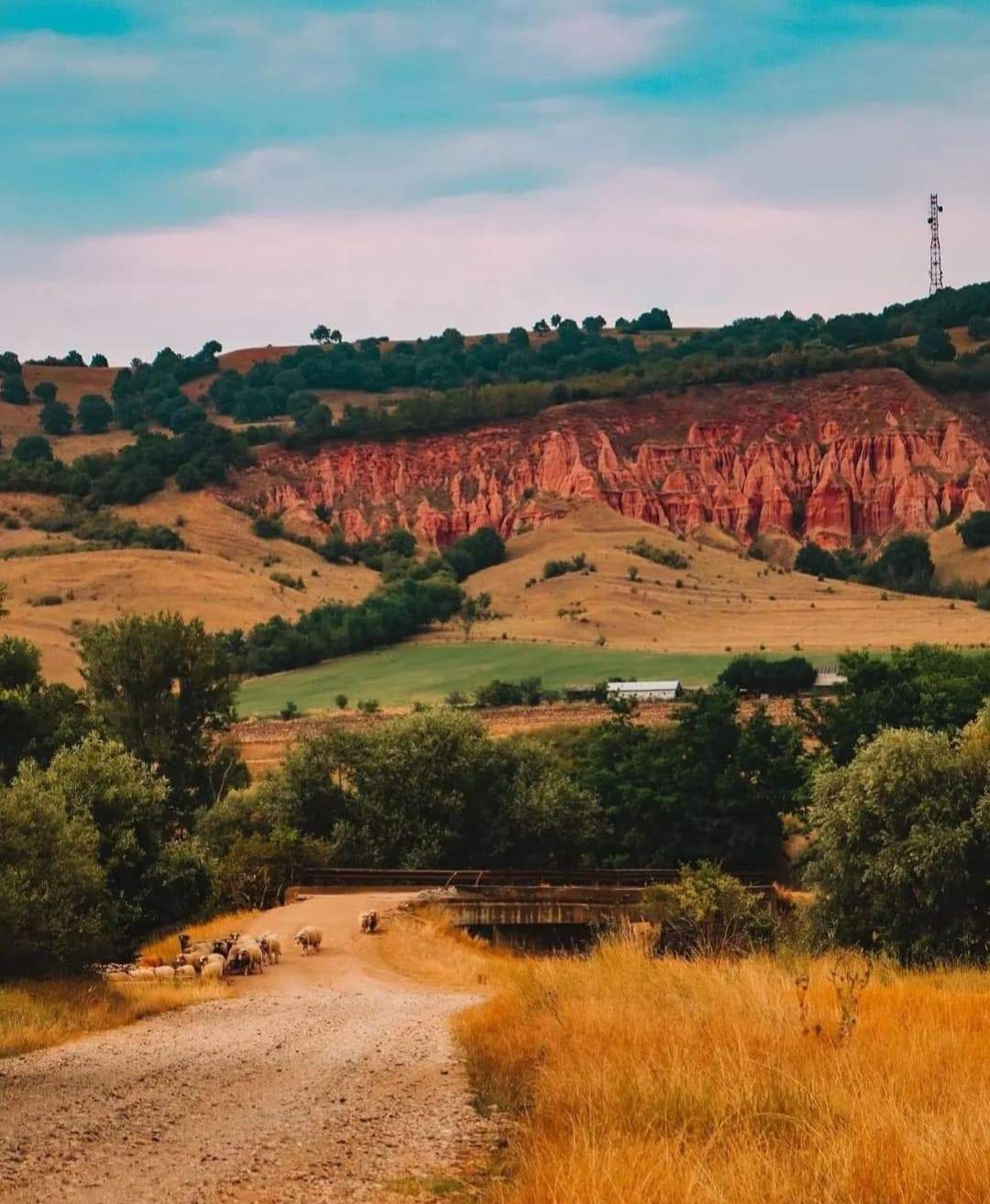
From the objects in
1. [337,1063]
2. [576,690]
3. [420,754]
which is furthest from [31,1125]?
[576,690]

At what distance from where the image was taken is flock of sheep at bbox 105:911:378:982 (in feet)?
78.8

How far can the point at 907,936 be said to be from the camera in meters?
28.0

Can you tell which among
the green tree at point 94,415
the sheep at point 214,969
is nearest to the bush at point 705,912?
the sheep at point 214,969

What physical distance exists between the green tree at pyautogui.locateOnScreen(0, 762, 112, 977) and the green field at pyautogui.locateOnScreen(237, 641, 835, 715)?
56036 mm

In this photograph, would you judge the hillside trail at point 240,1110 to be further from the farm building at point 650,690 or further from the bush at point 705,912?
the farm building at point 650,690

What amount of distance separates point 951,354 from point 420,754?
143 m

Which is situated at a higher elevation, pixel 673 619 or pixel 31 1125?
pixel 31 1125

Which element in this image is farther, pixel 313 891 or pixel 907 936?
pixel 313 891

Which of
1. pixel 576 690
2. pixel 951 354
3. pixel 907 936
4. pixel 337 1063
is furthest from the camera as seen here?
pixel 951 354

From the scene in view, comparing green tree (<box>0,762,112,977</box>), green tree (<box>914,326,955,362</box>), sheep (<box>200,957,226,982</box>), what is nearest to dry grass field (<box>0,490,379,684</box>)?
green tree (<box>0,762,112,977</box>)

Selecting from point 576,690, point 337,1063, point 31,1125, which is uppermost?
point 31,1125

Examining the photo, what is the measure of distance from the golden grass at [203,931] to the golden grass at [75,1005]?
4686 millimetres

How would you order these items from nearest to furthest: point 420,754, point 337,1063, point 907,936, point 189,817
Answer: point 337,1063
point 907,936
point 420,754
point 189,817

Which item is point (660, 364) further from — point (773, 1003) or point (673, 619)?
point (773, 1003)
